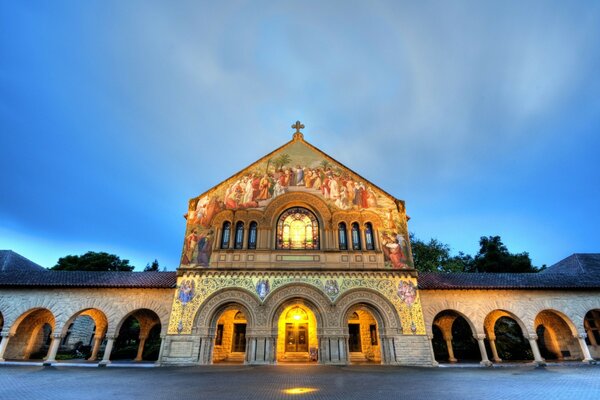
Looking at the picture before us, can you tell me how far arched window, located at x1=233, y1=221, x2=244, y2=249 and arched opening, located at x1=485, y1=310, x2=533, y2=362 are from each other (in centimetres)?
1641

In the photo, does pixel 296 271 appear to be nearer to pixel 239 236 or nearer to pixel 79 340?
pixel 239 236

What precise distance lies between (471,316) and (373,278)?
5899 mm

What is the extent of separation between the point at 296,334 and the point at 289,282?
18.5 feet

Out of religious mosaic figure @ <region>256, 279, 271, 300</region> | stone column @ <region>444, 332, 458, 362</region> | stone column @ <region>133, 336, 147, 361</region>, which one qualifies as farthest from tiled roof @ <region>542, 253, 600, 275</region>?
stone column @ <region>133, 336, 147, 361</region>

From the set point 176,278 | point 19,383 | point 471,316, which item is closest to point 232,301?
point 176,278

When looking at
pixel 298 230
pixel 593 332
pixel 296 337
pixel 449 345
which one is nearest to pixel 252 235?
pixel 298 230

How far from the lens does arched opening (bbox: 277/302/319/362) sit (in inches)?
729

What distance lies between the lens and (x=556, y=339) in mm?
18859

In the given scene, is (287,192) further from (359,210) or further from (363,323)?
(363,323)

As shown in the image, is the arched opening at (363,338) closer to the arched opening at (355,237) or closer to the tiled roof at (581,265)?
the arched opening at (355,237)

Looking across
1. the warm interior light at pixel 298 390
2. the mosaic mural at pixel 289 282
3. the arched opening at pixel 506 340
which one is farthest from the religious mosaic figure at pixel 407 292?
the warm interior light at pixel 298 390

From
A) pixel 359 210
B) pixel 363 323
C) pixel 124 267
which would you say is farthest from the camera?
pixel 124 267

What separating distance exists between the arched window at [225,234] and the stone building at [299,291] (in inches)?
3.2

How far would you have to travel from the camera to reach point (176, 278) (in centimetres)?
1727
